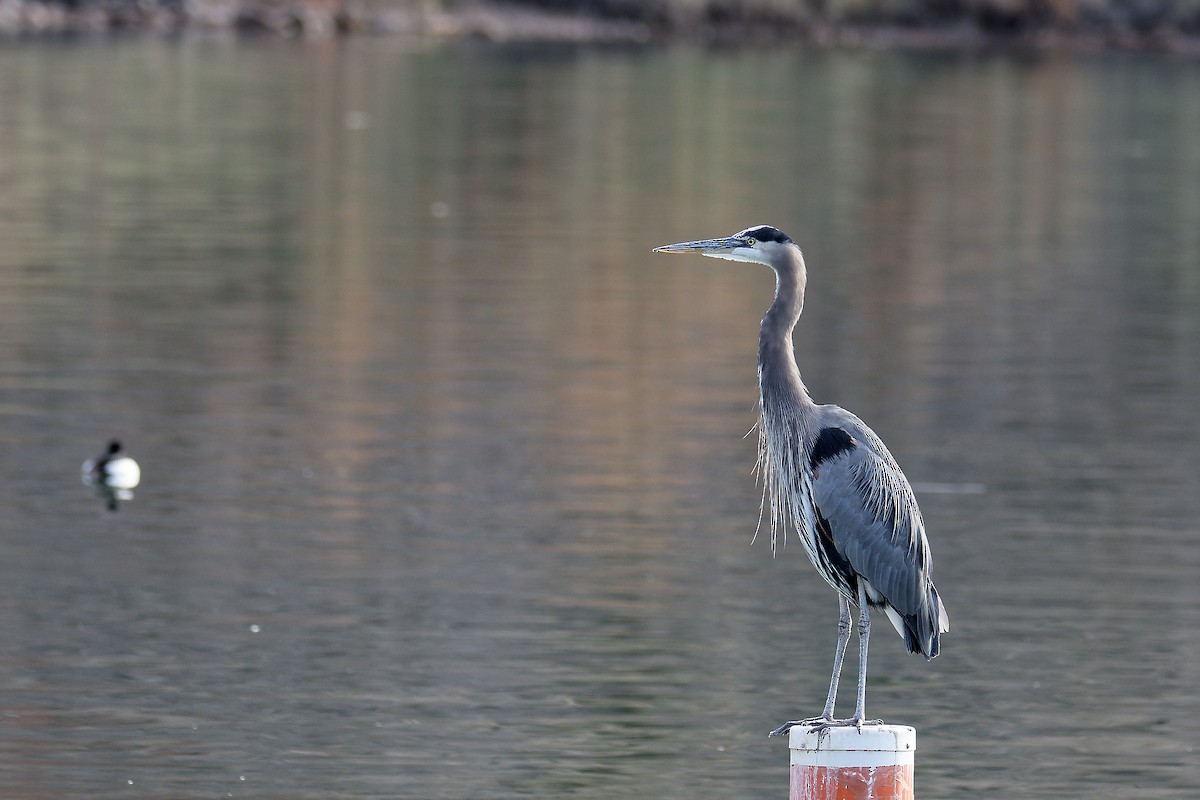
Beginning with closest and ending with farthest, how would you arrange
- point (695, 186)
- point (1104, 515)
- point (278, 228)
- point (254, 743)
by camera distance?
1. point (254, 743)
2. point (1104, 515)
3. point (278, 228)
4. point (695, 186)

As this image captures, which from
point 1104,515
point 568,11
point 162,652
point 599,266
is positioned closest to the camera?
point 162,652


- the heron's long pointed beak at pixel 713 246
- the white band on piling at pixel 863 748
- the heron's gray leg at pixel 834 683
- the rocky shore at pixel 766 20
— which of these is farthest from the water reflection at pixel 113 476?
the rocky shore at pixel 766 20

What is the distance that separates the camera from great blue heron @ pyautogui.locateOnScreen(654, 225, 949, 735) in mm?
9531

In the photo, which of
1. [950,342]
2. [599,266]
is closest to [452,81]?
[599,266]

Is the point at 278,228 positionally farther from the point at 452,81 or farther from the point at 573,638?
the point at 452,81

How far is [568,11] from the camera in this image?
12556cm

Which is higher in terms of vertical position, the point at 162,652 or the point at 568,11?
the point at 568,11

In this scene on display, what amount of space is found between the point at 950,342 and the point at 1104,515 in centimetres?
773

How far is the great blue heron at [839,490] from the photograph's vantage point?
9.53 metres

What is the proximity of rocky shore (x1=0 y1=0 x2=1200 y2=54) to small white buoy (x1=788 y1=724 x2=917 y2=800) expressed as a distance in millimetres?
110010

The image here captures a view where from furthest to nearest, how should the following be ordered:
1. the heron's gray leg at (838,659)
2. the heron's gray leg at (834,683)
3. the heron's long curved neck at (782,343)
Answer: the heron's long curved neck at (782,343) < the heron's gray leg at (838,659) < the heron's gray leg at (834,683)

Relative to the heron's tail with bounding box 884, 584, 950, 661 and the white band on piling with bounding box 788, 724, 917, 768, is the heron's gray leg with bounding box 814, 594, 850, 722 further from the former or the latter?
the white band on piling with bounding box 788, 724, 917, 768

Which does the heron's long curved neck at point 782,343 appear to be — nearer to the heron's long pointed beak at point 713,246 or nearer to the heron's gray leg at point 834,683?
the heron's long pointed beak at point 713,246

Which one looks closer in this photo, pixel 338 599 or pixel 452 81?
pixel 338 599
